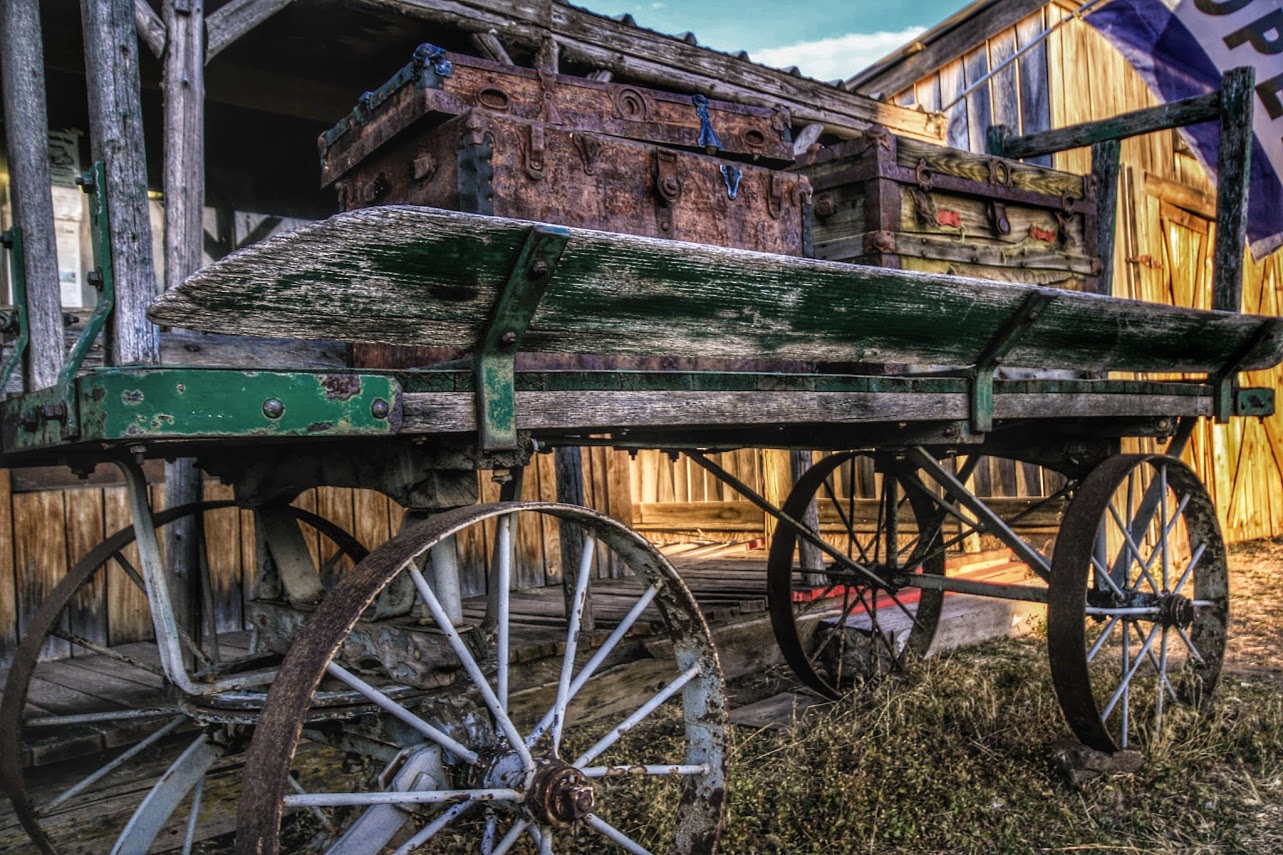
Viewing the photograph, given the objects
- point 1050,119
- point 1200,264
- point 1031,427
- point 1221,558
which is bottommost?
point 1221,558

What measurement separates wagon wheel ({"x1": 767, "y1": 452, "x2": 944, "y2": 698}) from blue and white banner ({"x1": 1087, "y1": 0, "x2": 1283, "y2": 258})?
2.44 metres

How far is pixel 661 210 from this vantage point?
301 centimetres

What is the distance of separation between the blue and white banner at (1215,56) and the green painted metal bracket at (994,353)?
8.47 feet

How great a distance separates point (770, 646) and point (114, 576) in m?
3.15

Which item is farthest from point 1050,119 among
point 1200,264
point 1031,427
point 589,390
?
point 589,390

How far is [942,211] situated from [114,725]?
133 inches

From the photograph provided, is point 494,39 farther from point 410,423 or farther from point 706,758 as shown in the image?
point 706,758

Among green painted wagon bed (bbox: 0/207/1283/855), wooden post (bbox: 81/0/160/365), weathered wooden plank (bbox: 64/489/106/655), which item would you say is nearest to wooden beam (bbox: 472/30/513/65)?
wooden post (bbox: 81/0/160/365)

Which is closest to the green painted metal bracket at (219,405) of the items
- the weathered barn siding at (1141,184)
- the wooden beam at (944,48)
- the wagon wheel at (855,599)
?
the wagon wheel at (855,599)

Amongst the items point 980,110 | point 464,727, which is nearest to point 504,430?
point 464,727

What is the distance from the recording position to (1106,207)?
14.5 feet

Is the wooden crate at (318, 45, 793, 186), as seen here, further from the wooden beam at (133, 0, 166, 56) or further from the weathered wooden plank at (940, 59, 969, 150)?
the weathered wooden plank at (940, 59, 969, 150)

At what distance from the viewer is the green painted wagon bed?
5.99ft

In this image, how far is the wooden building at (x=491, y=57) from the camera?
446 centimetres
